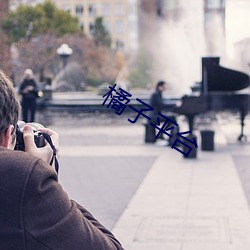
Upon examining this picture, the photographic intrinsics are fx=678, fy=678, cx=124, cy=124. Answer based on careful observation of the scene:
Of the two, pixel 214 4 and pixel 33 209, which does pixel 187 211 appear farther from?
pixel 214 4

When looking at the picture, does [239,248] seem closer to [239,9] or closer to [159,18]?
[239,9]

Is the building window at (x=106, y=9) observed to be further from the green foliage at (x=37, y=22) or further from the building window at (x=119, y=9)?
the green foliage at (x=37, y=22)

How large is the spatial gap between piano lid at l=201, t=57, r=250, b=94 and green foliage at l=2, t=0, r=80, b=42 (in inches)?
1262

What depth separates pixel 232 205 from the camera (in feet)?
25.5

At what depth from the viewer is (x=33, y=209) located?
5.67ft

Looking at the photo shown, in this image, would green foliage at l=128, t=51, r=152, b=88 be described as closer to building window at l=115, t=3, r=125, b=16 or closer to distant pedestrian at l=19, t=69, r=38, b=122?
distant pedestrian at l=19, t=69, r=38, b=122

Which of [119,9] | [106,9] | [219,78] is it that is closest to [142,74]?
[106,9]

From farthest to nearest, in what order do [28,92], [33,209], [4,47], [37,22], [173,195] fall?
[37,22], [4,47], [28,92], [173,195], [33,209]

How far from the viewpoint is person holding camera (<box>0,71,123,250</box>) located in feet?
5.68

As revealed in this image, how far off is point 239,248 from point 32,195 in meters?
4.35

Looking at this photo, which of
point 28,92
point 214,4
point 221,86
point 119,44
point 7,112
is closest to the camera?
point 7,112

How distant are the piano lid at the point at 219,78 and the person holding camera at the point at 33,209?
12.7 metres

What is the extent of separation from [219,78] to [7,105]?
12963 mm

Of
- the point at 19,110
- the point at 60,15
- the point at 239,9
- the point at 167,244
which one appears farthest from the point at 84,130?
the point at 60,15
